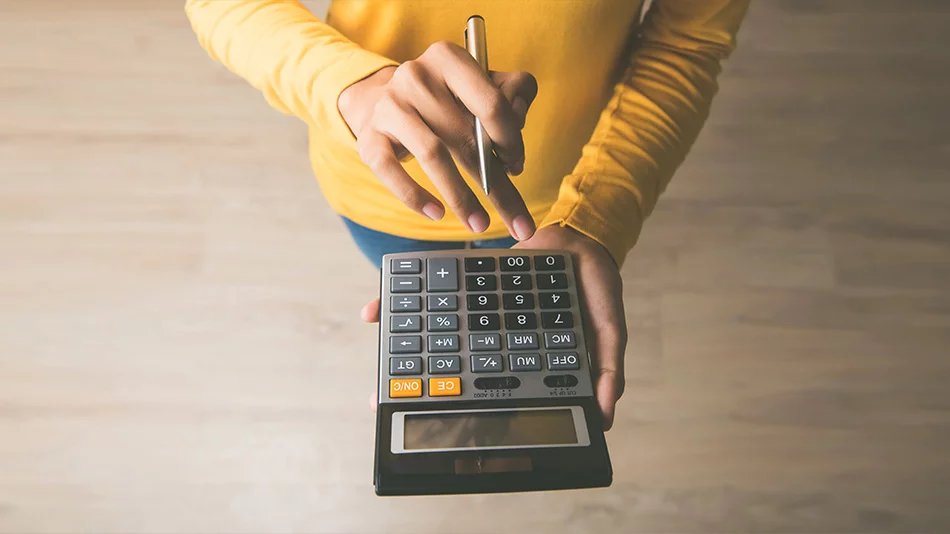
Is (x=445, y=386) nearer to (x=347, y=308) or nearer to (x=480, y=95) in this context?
(x=480, y=95)

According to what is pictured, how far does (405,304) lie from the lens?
0.47 metres

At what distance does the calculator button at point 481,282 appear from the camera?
18.6 inches

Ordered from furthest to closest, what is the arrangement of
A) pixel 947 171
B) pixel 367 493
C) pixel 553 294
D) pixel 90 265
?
pixel 947 171 < pixel 90 265 < pixel 367 493 < pixel 553 294

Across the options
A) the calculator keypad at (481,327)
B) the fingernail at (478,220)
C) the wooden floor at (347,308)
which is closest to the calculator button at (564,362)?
the calculator keypad at (481,327)

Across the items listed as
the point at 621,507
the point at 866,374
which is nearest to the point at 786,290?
the point at 866,374

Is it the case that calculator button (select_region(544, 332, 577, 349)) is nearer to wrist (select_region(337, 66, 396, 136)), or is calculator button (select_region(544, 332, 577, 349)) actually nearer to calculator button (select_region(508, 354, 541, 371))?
calculator button (select_region(508, 354, 541, 371))

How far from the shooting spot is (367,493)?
0.87m

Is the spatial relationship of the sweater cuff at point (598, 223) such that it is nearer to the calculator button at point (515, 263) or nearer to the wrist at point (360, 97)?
the calculator button at point (515, 263)

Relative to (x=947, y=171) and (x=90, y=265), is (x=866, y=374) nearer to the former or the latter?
(x=947, y=171)

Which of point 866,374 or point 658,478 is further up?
point 866,374

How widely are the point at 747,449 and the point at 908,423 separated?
22cm

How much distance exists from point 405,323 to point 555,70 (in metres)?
0.20

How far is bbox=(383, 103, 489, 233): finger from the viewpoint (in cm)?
37

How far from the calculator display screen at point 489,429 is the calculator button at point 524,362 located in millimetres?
27
